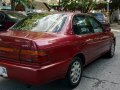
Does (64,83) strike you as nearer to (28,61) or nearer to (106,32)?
(28,61)

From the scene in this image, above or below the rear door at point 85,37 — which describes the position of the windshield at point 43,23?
above

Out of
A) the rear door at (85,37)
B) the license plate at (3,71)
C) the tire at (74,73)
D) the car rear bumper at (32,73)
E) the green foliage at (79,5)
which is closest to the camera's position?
the car rear bumper at (32,73)

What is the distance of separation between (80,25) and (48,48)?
5.00 ft

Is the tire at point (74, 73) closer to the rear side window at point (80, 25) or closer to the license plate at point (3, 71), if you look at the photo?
the rear side window at point (80, 25)

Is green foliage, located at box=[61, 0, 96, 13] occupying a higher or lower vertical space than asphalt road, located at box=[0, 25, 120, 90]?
lower

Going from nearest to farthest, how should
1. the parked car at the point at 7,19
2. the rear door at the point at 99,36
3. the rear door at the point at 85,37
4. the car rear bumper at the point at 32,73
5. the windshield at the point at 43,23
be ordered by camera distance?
the car rear bumper at the point at 32,73 < the windshield at the point at 43,23 < the rear door at the point at 85,37 < the rear door at the point at 99,36 < the parked car at the point at 7,19

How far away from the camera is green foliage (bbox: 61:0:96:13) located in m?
29.4

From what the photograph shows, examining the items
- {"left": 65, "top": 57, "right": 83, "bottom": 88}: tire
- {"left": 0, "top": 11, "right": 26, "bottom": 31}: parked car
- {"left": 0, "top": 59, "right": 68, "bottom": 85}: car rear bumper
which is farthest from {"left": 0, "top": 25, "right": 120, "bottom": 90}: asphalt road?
{"left": 0, "top": 11, "right": 26, "bottom": 31}: parked car

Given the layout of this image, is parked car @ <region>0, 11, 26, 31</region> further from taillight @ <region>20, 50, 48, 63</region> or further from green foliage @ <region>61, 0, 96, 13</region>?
green foliage @ <region>61, 0, 96, 13</region>

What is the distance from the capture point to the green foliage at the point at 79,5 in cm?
2942

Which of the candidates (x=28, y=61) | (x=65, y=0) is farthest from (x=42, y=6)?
(x=28, y=61)

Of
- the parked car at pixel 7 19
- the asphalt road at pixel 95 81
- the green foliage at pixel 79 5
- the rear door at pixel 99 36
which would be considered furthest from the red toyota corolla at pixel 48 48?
the green foliage at pixel 79 5

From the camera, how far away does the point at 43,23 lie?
17.0ft

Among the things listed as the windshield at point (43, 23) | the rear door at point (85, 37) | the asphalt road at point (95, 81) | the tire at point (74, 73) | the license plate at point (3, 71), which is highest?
the windshield at point (43, 23)
